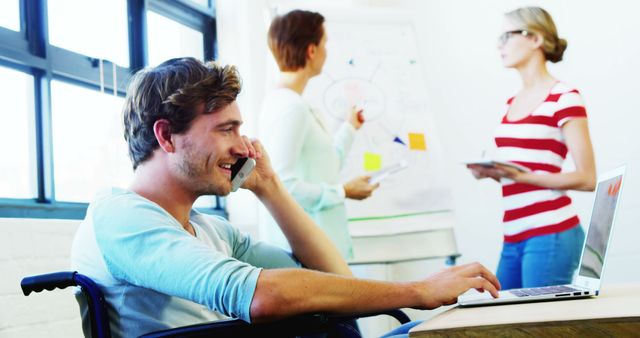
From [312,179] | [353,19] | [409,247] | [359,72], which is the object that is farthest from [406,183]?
[312,179]

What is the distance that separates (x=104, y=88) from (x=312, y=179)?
998mm

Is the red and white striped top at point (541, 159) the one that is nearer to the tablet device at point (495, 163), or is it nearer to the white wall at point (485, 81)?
the tablet device at point (495, 163)

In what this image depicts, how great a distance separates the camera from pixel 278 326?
3.50 feet

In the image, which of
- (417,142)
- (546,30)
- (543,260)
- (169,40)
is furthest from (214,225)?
(169,40)

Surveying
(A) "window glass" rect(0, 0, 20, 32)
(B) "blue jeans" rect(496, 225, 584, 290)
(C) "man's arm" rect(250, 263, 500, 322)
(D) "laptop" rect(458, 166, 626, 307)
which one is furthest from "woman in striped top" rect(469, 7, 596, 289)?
(A) "window glass" rect(0, 0, 20, 32)

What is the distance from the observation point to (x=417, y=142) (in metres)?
3.46

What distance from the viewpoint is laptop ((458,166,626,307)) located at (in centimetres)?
129

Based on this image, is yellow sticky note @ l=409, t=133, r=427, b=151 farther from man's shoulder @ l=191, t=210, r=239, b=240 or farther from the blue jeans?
man's shoulder @ l=191, t=210, r=239, b=240

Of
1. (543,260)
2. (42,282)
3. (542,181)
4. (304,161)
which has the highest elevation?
(304,161)

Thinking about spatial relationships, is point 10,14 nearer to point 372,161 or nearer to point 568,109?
point 372,161

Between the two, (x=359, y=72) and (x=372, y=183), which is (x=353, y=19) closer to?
(x=359, y=72)

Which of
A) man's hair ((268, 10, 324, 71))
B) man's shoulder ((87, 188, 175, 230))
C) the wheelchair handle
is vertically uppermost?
man's hair ((268, 10, 324, 71))

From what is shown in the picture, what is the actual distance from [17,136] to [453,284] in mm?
1757

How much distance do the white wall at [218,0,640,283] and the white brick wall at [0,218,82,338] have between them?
4.20 ft
